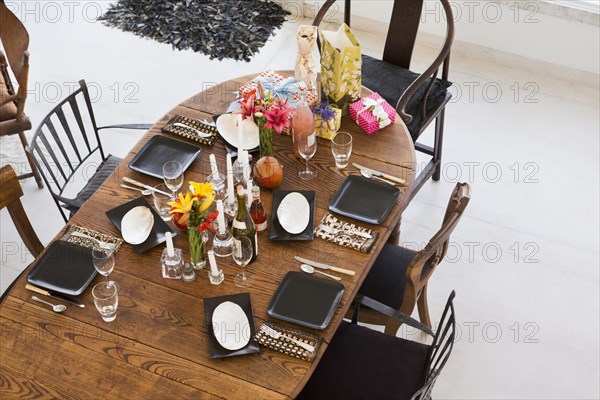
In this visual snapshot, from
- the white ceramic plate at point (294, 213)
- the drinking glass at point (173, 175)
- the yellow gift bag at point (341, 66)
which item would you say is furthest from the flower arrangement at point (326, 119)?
the drinking glass at point (173, 175)

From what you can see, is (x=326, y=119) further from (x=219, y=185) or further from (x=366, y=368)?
(x=366, y=368)

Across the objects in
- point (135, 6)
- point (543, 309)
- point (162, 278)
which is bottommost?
point (543, 309)

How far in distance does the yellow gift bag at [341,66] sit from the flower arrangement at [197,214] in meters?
0.79

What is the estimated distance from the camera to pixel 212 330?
224 cm

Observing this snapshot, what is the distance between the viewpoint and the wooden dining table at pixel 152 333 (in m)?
2.12

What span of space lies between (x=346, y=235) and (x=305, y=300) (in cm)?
31

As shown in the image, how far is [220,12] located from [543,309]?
110 inches

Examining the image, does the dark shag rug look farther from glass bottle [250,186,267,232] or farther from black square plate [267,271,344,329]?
black square plate [267,271,344,329]

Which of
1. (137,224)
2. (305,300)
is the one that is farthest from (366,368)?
(137,224)

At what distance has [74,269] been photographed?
2439 mm

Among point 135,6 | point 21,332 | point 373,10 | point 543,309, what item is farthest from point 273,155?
point 135,6

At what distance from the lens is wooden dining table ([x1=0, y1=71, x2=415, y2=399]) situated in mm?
2125

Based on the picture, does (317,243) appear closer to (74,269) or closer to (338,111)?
(338,111)

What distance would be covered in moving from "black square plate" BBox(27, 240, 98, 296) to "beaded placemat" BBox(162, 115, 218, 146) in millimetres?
629
